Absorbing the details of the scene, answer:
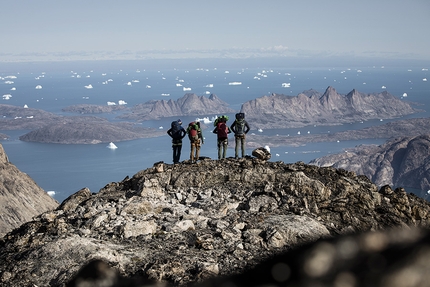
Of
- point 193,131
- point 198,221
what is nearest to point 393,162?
point 193,131

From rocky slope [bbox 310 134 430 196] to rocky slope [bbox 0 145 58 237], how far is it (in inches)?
4168

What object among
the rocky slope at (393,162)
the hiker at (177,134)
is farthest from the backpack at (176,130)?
the rocky slope at (393,162)

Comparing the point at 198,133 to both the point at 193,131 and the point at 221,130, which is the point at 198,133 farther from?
the point at 221,130

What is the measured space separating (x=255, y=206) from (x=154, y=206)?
259 cm

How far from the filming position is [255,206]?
12344 mm

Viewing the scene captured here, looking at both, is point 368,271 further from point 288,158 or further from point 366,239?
point 288,158

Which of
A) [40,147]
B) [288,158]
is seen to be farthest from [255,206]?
[40,147]

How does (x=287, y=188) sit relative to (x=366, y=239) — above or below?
below

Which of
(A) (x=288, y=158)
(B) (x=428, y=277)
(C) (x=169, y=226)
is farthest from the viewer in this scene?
(A) (x=288, y=158)

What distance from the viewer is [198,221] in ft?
37.5

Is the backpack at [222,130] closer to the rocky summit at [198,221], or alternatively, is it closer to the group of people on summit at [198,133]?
the group of people on summit at [198,133]

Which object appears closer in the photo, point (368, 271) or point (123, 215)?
point (368, 271)

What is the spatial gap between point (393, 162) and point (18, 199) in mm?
145215

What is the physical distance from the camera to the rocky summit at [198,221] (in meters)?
9.01
